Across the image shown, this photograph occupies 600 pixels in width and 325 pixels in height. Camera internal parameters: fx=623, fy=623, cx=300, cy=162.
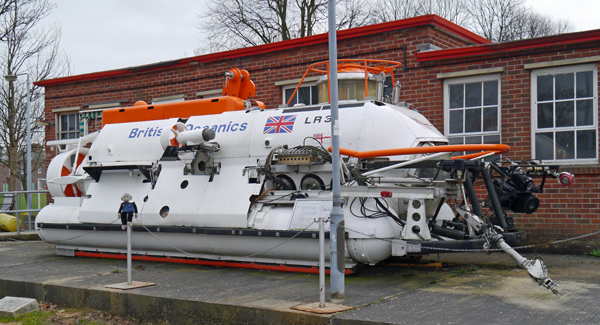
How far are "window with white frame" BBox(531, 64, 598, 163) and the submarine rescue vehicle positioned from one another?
181 centimetres

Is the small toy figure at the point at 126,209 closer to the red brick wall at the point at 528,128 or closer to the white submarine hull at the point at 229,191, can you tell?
the white submarine hull at the point at 229,191

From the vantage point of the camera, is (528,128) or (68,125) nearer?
(528,128)

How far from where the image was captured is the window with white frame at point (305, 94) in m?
12.4

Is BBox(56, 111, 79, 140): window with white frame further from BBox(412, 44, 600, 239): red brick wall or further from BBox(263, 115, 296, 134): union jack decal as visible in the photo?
BBox(412, 44, 600, 239): red brick wall

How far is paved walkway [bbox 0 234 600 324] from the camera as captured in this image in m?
5.55

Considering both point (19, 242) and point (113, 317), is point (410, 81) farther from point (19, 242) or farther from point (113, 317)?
point (19, 242)

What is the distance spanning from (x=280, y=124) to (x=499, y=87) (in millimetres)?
4095

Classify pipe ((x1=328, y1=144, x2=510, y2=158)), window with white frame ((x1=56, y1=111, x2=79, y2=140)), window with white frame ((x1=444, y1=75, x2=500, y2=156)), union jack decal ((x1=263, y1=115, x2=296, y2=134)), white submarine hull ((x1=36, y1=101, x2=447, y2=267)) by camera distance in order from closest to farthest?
pipe ((x1=328, y1=144, x2=510, y2=158))
white submarine hull ((x1=36, y1=101, x2=447, y2=267))
union jack decal ((x1=263, y1=115, x2=296, y2=134))
window with white frame ((x1=444, y1=75, x2=500, y2=156))
window with white frame ((x1=56, y1=111, x2=79, y2=140))

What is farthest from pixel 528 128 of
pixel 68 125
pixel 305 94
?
pixel 68 125

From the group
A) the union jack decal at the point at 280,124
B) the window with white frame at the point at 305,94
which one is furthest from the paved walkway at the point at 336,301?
the window with white frame at the point at 305,94

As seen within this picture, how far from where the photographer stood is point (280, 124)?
8.59 m

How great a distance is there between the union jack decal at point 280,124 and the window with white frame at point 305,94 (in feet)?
12.2

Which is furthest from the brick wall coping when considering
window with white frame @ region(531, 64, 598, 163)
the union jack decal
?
the union jack decal

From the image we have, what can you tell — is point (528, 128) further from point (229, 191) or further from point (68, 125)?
point (68, 125)
